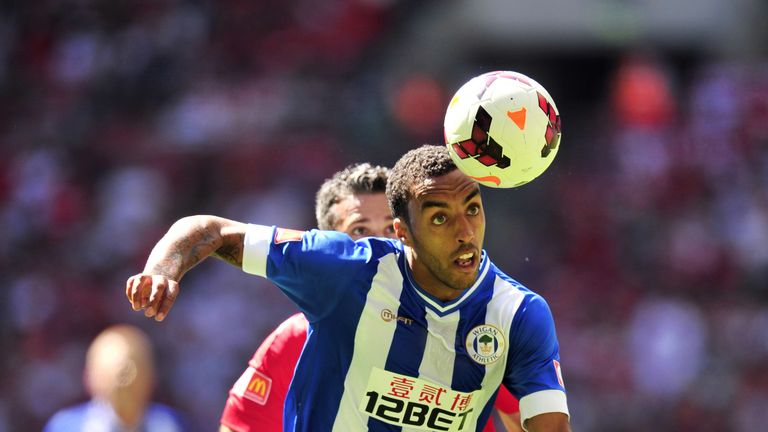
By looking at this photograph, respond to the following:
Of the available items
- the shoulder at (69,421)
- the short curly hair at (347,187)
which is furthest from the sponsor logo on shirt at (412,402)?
the shoulder at (69,421)

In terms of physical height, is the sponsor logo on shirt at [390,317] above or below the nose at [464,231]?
below

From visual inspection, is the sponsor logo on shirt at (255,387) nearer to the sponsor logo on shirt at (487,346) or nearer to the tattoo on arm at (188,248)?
the tattoo on arm at (188,248)

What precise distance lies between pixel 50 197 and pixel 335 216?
8.31m

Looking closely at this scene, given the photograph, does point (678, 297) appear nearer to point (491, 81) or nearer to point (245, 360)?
point (245, 360)

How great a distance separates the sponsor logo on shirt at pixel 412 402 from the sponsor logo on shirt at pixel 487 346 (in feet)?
0.49

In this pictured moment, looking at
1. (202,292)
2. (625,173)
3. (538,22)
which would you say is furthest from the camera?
(538,22)

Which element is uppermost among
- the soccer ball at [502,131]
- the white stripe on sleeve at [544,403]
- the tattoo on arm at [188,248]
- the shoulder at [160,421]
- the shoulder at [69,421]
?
the soccer ball at [502,131]

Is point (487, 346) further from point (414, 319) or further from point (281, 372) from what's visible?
point (281, 372)

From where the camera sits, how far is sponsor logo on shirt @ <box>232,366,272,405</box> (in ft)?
17.0

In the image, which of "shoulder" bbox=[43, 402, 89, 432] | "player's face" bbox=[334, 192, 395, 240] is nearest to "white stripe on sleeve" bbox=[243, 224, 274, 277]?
"player's face" bbox=[334, 192, 395, 240]

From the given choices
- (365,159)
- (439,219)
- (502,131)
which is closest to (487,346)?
(439,219)

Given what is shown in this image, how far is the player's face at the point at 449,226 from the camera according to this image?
4215 mm

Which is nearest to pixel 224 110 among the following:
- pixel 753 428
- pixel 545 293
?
pixel 545 293

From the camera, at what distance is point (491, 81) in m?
4.38
